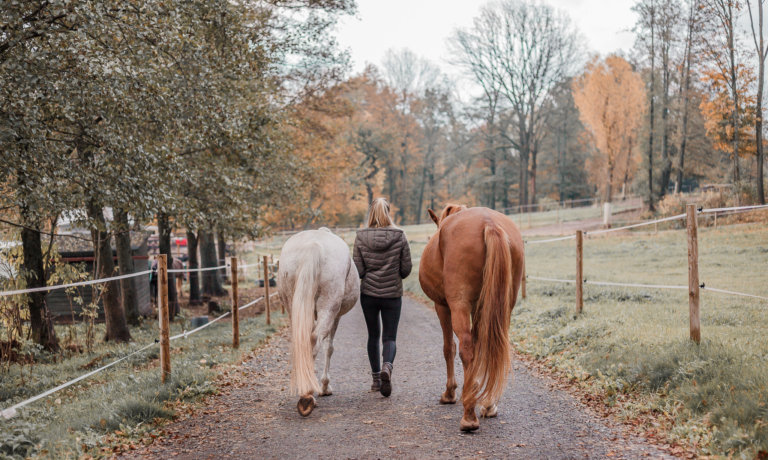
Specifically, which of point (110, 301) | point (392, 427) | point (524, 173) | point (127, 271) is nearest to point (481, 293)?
point (392, 427)

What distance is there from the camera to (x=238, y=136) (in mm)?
9594

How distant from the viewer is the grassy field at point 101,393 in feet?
13.4

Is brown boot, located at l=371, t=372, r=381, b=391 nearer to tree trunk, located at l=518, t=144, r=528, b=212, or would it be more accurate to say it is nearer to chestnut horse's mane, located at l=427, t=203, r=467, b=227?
chestnut horse's mane, located at l=427, t=203, r=467, b=227

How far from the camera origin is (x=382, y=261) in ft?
19.0

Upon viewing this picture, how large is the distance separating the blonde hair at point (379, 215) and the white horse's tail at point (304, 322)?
26.6 inches

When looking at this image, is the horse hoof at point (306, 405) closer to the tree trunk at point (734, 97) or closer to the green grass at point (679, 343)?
the green grass at point (679, 343)

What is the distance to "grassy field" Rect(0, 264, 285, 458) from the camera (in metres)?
4.08

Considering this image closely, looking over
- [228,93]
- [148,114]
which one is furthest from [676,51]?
[148,114]

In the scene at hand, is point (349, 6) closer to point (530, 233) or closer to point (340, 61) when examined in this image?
point (340, 61)

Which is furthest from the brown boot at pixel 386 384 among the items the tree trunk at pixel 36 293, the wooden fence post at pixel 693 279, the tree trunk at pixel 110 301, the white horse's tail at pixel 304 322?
the tree trunk at pixel 110 301

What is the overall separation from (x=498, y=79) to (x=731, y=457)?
38.5 m

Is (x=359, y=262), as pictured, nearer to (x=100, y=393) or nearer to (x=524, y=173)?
(x=100, y=393)

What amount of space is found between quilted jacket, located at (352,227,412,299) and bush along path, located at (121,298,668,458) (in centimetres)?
113

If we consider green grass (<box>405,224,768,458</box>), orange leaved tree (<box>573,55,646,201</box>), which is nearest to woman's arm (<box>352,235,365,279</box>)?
green grass (<box>405,224,768,458</box>)
